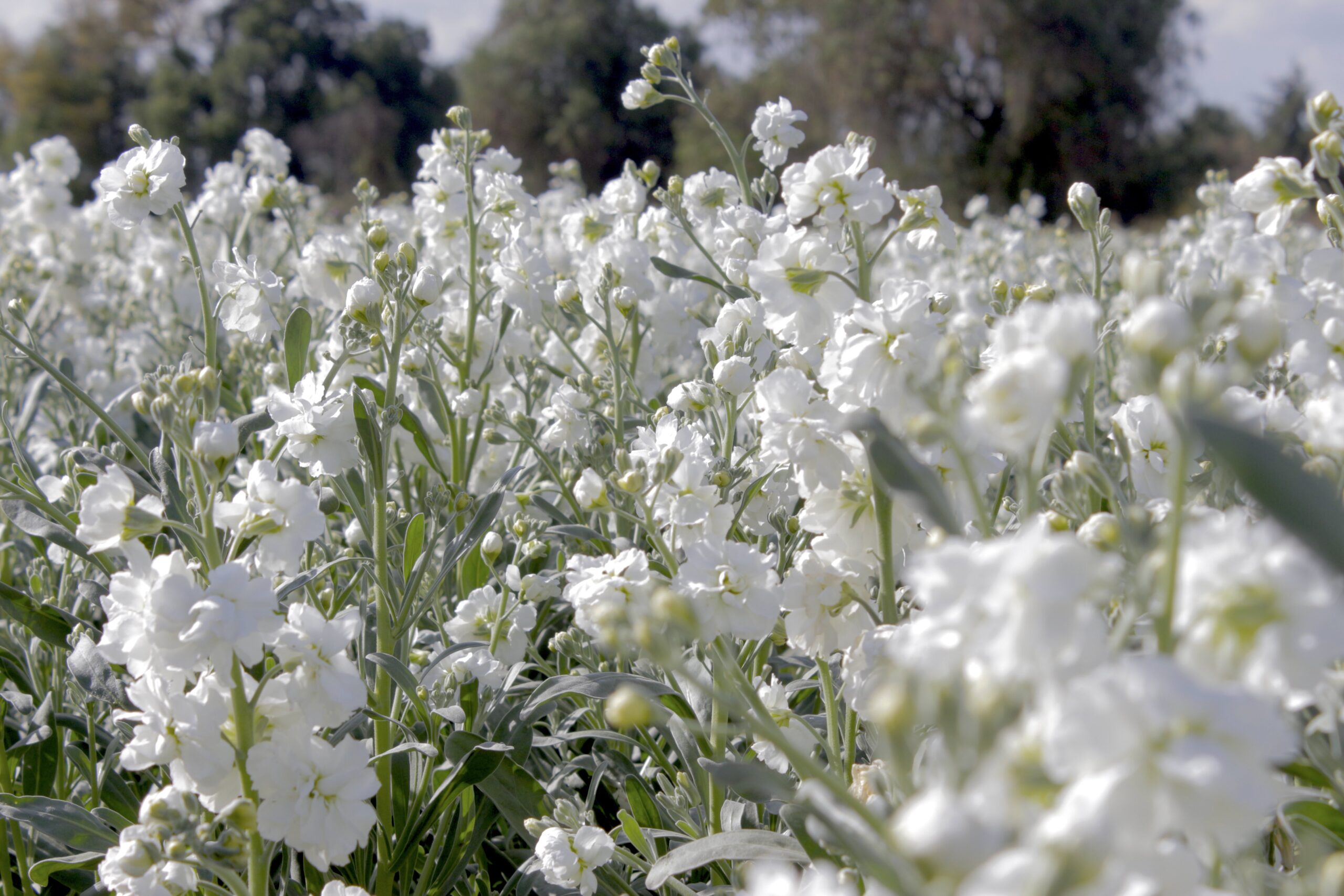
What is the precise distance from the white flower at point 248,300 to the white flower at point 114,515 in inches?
25.4

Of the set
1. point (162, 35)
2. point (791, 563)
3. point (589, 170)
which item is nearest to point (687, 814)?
point (791, 563)

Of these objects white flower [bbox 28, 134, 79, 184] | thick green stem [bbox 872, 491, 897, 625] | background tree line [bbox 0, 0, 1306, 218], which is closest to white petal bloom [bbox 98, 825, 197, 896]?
thick green stem [bbox 872, 491, 897, 625]

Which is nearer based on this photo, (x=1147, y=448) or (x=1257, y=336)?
(x=1257, y=336)

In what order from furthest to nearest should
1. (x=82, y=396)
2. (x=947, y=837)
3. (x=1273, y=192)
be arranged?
(x=82, y=396)
(x=1273, y=192)
(x=947, y=837)

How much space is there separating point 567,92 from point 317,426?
2748 cm

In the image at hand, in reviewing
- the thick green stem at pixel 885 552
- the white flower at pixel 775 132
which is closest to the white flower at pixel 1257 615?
the thick green stem at pixel 885 552

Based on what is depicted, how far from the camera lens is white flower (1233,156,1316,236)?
3.73 ft

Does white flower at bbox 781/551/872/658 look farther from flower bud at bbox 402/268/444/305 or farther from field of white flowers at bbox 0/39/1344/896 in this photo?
flower bud at bbox 402/268/444/305

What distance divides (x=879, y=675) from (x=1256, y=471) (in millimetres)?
526

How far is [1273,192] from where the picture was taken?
1.16m

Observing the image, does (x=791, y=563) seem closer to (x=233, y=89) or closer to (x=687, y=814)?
(x=687, y=814)

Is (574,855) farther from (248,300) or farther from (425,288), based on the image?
(248,300)

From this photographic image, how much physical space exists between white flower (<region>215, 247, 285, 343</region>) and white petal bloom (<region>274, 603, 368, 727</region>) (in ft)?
2.46

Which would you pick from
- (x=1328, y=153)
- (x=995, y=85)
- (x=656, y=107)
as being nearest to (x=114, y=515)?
(x=1328, y=153)
